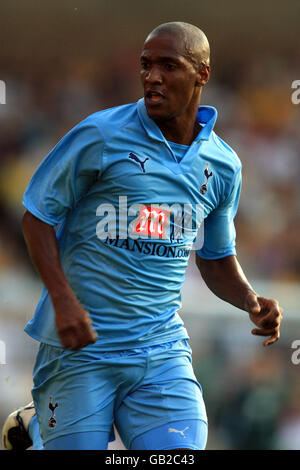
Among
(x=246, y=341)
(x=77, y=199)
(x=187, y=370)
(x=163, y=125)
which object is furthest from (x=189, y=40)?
(x=246, y=341)

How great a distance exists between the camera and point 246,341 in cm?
679

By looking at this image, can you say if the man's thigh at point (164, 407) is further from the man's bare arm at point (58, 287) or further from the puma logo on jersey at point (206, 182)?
the puma logo on jersey at point (206, 182)

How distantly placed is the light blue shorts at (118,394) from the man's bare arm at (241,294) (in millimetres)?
387

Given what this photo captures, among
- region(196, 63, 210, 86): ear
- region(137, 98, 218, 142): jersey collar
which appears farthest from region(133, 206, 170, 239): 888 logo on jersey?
region(196, 63, 210, 86): ear

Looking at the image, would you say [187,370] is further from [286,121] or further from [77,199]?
[286,121]

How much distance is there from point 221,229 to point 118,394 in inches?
35.7

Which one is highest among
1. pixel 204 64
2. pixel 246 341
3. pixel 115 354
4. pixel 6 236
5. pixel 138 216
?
pixel 204 64

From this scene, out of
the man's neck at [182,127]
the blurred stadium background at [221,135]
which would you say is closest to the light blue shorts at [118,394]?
the man's neck at [182,127]

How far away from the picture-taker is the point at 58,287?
9.68ft

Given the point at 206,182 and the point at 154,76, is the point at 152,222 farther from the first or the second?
the point at 154,76

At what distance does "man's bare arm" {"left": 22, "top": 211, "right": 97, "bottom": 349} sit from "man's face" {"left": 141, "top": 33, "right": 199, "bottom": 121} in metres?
0.64

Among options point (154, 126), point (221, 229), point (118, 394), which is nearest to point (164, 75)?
point (154, 126)

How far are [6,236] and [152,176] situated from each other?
4533 mm

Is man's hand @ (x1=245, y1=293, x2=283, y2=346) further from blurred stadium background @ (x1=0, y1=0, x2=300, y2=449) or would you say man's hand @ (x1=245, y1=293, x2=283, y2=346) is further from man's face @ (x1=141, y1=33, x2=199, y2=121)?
blurred stadium background @ (x1=0, y1=0, x2=300, y2=449)
